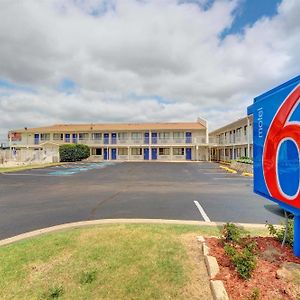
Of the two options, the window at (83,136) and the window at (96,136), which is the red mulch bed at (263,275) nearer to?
the window at (96,136)

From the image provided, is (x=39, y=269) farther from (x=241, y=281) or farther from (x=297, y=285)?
(x=297, y=285)

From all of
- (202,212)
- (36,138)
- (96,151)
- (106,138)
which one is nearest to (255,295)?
(202,212)

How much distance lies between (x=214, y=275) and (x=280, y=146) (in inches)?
83.7

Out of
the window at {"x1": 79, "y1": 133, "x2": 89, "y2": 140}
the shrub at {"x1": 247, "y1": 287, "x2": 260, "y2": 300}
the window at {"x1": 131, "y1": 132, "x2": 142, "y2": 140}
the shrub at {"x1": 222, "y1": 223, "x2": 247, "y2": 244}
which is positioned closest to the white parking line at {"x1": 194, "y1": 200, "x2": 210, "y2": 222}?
the shrub at {"x1": 222, "y1": 223, "x2": 247, "y2": 244}

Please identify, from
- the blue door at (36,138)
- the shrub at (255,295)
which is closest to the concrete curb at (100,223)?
the shrub at (255,295)

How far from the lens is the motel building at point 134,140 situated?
48375 mm

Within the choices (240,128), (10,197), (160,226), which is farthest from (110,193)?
(240,128)

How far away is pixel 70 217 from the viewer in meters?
7.77

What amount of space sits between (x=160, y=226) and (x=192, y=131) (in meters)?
43.5

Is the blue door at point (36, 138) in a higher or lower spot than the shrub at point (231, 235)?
higher

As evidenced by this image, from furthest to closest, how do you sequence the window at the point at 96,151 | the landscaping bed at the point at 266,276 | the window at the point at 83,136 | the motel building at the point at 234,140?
the window at the point at 83,136 → the window at the point at 96,151 → the motel building at the point at 234,140 → the landscaping bed at the point at 266,276

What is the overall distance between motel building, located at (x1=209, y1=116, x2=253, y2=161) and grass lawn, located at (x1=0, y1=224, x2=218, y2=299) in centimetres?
2563

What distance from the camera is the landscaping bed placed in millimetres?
3154

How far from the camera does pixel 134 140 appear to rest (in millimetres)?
49750
